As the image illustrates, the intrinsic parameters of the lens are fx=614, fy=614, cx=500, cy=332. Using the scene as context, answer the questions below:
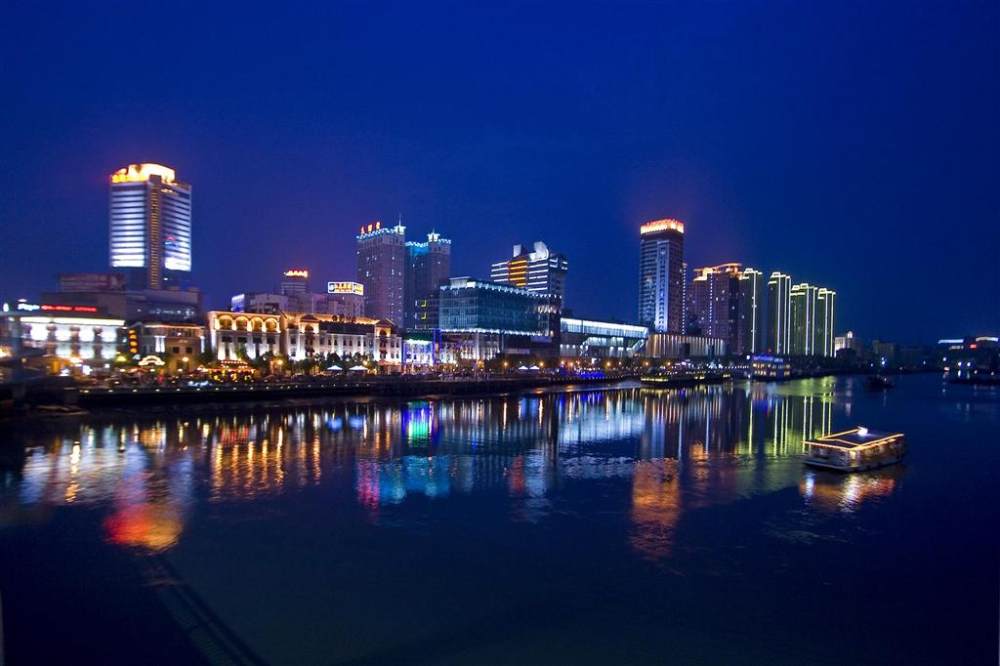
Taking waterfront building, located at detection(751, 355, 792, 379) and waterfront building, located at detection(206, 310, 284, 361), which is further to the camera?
waterfront building, located at detection(751, 355, 792, 379)

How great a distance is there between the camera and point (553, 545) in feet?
34.0

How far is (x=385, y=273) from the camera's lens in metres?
132

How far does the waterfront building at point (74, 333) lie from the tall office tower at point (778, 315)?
149427 mm

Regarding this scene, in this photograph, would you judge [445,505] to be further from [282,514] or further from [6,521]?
[6,521]

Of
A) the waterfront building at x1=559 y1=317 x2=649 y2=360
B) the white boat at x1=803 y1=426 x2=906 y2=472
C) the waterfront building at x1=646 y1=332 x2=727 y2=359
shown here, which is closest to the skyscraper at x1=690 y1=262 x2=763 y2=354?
the waterfront building at x1=646 y1=332 x2=727 y2=359

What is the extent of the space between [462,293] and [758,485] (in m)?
75.4

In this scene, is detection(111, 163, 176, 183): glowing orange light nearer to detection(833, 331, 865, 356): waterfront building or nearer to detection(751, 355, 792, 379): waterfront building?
detection(751, 355, 792, 379): waterfront building

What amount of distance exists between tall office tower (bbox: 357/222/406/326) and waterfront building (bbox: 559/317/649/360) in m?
42.5

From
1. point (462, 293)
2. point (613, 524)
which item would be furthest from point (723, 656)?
point (462, 293)

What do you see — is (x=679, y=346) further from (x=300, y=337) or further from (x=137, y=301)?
(x=137, y=301)

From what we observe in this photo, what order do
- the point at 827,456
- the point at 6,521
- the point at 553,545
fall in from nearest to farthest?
the point at 553,545
the point at 6,521
the point at 827,456

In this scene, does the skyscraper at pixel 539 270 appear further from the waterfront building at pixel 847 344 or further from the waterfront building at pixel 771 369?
the waterfront building at pixel 847 344

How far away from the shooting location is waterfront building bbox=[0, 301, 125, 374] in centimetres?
4647

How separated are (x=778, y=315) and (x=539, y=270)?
75829 millimetres
